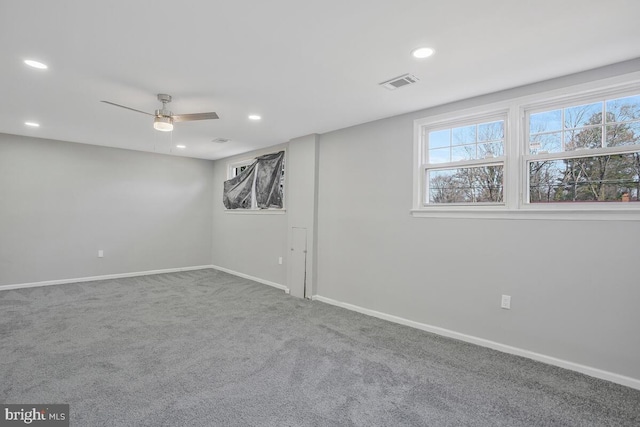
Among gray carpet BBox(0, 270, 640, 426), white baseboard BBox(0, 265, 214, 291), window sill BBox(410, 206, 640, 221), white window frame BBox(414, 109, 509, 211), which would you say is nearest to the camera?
gray carpet BBox(0, 270, 640, 426)

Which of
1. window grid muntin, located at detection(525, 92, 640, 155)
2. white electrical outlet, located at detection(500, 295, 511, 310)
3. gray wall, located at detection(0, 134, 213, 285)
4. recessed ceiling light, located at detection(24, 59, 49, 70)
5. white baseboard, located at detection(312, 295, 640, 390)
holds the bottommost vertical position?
white baseboard, located at detection(312, 295, 640, 390)

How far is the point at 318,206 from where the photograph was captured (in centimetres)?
467

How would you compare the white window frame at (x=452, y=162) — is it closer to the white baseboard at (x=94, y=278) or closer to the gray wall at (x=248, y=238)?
the gray wall at (x=248, y=238)

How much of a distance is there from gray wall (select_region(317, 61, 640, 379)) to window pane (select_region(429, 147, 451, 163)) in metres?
0.24

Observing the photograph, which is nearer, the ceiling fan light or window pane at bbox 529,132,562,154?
window pane at bbox 529,132,562,154

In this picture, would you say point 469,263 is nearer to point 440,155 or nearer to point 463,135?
point 440,155

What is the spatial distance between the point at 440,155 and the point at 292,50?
2.02 m

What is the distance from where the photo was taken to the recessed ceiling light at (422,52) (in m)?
2.29

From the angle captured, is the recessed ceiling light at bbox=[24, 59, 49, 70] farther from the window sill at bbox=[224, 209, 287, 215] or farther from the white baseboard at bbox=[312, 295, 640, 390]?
the white baseboard at bbox=[312, 295, 640, 390]

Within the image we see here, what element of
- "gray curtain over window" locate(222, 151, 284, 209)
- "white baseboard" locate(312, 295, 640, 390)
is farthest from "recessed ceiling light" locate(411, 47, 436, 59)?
"gray curtain over window" locate(222, 151, 284, 209)

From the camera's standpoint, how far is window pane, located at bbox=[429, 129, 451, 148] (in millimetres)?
3451

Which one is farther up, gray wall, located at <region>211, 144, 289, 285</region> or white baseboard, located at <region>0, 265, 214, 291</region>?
gray wall, located at <region>211, 144, 289, 285</region>

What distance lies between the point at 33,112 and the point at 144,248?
3045 mm

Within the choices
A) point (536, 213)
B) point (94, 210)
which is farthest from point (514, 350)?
point (94, 210)
